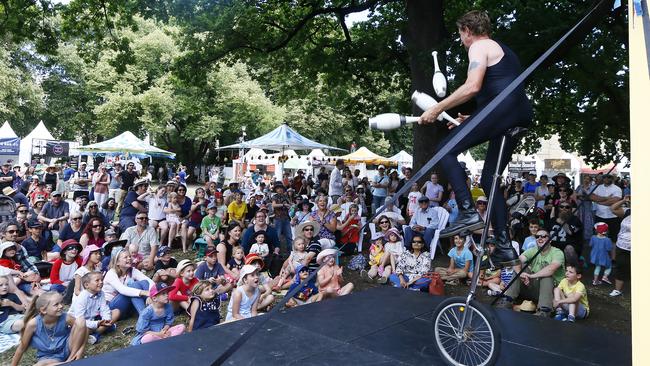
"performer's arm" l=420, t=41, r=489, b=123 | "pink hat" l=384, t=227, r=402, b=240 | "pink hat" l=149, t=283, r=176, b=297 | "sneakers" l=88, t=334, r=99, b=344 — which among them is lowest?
"sneakers" l=88, t=334, r=99, b=344

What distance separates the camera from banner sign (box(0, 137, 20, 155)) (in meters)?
19.5

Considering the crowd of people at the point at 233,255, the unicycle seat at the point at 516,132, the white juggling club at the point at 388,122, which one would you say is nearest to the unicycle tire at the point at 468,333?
the crowd of people at the point at 233,255

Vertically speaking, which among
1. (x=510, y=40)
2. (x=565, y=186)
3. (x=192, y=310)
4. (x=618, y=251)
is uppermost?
(x=510, y=40)

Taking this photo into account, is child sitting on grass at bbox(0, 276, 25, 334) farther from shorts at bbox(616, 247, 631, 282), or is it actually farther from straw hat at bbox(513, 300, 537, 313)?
shorts at bbox(616, 247, 631, 282)

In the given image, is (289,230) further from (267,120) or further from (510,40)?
(267,120)

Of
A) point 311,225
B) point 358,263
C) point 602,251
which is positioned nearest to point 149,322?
point 311,225

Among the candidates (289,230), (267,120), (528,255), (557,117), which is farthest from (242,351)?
(267,120)

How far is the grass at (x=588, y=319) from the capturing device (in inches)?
209

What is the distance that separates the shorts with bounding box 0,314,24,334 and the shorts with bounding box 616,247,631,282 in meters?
8.02

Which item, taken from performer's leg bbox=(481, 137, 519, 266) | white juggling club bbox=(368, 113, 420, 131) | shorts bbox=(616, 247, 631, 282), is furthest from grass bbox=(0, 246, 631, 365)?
white juggling club bbox=(368, 113, 420, 131)

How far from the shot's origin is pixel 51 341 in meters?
4.62

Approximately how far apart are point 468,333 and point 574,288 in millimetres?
3757

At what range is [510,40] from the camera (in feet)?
24.3

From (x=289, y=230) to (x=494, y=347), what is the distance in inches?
274
